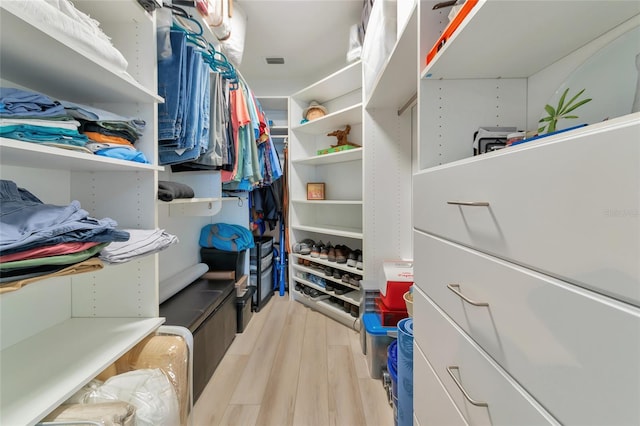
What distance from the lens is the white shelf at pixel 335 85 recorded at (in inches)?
79.0

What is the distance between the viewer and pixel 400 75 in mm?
1290

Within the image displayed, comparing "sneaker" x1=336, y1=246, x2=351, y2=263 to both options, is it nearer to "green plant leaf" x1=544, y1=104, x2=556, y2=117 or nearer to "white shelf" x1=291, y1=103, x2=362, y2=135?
"white shelf" x1=291, y1=103, x2=362, y2=135

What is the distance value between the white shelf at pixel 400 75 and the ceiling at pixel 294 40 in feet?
2.75

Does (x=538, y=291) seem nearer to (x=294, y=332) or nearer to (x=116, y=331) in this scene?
(x=116, y=331)

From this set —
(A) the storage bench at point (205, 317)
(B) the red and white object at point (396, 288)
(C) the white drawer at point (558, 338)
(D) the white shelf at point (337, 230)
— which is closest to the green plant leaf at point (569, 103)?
(C) the white drawer at point (558, 338)

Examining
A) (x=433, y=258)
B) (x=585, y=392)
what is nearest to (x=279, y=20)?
(x=433, y=258)

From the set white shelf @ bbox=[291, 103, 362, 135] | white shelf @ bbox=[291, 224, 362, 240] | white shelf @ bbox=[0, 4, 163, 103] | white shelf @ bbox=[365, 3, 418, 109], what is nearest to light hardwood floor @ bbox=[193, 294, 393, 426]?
white shelf @ bbox=[291, 224, 362, 240]

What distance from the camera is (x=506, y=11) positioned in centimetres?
53

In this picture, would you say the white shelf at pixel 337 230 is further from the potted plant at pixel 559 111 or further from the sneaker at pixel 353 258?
the potted plant at pixel 559 111

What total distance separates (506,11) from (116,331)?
58.7 inches

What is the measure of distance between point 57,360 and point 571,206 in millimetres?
1277

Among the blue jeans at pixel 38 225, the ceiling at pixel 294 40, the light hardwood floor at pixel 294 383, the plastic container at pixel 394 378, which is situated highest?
the ceiling at pixel 294 40

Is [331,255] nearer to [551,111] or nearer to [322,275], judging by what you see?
[322,275]

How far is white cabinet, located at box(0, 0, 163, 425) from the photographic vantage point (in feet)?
1.93
